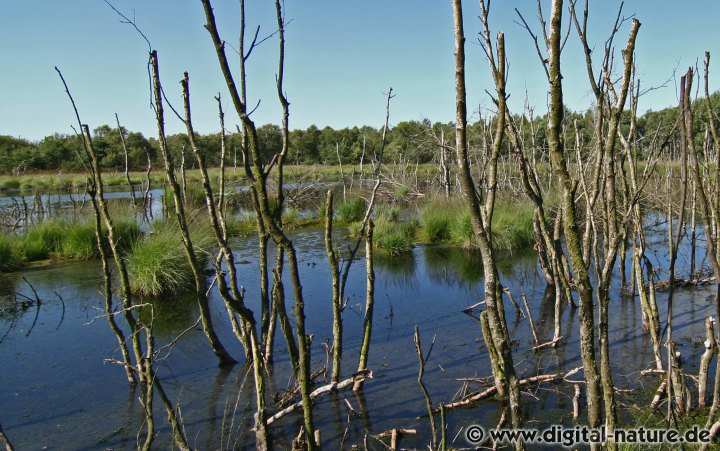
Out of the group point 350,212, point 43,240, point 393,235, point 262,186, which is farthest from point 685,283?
point 43,240

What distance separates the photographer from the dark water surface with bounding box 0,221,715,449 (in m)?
3.34

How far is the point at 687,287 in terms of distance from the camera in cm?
608

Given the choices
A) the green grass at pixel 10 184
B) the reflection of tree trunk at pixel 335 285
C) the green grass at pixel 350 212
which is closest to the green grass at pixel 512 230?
the green grass at pixel 350 212

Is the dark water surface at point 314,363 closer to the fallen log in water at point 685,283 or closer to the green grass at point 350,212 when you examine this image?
the fallen log in water at point 685,283

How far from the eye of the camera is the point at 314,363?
4.34 m

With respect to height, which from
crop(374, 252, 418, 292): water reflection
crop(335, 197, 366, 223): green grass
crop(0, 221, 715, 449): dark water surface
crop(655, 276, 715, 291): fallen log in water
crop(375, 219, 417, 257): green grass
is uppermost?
crop(335, 197, 366, 223): green grass

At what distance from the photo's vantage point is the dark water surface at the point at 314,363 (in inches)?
131

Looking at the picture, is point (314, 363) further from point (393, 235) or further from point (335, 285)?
point (393, 235)

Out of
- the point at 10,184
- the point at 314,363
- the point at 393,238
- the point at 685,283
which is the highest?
the point at 10,184

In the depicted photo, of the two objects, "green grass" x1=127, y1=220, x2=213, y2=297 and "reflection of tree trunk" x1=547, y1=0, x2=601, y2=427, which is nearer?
"reflection of tree trunk" x1=547, y1=0, x2=601, y2=427

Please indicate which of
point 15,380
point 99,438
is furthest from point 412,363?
point 15,380

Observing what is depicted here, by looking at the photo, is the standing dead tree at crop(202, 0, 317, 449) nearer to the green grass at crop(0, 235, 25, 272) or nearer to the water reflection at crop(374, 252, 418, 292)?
the water reflection at crop(374, 252, 418, 292)

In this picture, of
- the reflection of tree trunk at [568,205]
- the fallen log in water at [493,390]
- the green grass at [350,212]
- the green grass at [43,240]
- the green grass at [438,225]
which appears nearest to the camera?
→ the reflection of tree trunk at [568,205]

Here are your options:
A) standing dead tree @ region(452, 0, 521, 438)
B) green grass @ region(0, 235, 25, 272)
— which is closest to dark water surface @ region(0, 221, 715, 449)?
standing dead tree @ region(452, 0, 521, 438)
